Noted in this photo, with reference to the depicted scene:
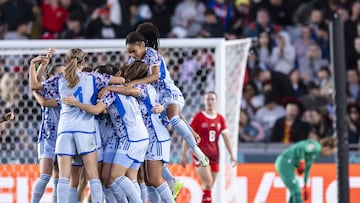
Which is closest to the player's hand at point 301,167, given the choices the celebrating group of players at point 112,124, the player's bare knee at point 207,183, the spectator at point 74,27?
the player's bare knee at point 207,183

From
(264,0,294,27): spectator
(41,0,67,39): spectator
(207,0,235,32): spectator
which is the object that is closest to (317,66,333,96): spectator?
(264,0,294,27): spectator

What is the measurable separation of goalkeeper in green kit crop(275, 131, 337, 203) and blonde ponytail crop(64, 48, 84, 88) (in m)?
4.44

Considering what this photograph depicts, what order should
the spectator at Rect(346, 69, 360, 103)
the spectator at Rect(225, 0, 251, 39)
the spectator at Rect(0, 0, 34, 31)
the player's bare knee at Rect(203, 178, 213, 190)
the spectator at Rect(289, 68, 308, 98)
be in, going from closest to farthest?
the player's bare knee at Rect(203, 178, 213, 190)
the spectator at Rect(289, 68, 308, 98)
the spectator at Rect(346, 69, 360, 103)
the spectator at Rect(225, 0, 251, 39)
the spectator at Rect(0, 0, 34, 31)

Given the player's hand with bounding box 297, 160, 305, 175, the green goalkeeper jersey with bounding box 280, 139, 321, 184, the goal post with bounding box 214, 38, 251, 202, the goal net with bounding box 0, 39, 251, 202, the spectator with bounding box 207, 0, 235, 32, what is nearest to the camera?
the goal net with bounding box 0, 39, 251, 202

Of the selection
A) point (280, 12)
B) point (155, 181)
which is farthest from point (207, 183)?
point (280, 12)

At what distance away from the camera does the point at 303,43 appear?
20.8 meters

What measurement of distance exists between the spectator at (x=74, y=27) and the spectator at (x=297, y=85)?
338 centimetres

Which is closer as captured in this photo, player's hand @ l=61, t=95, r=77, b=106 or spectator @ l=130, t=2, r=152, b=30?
player's hand @ l=61, t=95, r=77, b=106

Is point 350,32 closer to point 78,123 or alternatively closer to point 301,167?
point 301,167

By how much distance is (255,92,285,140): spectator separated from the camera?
760 inches

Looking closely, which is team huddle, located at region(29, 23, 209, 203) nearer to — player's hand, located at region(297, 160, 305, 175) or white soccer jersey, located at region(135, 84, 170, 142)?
white soccer jersey, located at region(135, 84, 170, 142)

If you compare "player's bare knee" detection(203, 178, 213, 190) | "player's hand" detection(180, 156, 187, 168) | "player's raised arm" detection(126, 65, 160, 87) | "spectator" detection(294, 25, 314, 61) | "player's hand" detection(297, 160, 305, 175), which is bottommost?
"player's bare knee" detection(203, 178, 213, 190)

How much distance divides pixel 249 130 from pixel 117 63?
9.99 feet

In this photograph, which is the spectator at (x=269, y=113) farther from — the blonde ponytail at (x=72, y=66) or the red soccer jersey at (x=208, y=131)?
the blonde ponytail at (x=72, y=66)
